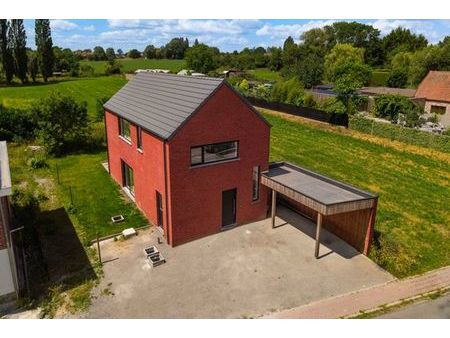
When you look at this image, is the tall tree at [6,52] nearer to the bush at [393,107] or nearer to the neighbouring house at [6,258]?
the bush at [393,107]

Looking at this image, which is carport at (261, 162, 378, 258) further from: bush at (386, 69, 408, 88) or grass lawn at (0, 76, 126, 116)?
bush at (386, 69, 408, 88)

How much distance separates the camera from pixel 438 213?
19.0 metres

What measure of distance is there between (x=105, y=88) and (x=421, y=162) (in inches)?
2157

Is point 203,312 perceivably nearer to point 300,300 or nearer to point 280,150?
point 300,300

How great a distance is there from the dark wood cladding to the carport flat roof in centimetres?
73

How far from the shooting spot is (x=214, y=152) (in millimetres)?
15242

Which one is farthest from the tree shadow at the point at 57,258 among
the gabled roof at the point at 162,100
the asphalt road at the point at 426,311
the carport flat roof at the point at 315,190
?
the asphalt road at the point at 426,311

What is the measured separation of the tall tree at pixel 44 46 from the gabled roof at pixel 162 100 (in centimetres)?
6527

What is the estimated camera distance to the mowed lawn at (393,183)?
14930mm

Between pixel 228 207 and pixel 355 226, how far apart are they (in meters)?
5.57

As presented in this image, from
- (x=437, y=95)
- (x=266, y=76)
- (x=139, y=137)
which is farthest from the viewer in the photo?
(x=266, y=76)

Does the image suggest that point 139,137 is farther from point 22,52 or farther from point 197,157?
point 22,52

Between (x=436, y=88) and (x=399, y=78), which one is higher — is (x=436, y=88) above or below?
below

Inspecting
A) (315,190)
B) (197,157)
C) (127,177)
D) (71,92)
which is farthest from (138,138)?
(71,92)
